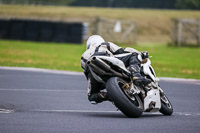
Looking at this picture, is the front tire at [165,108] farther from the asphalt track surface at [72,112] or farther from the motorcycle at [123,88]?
the motorcycle at [123,88]

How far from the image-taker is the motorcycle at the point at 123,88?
10.3 m

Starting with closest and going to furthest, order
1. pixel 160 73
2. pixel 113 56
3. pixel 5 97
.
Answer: pixel 113 56 < pixel 5 97 < pixel 160 73

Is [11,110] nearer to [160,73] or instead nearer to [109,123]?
[109,123]

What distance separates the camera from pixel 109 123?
32.7 feet

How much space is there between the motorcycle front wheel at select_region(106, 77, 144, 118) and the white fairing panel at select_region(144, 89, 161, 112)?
0.10 meters

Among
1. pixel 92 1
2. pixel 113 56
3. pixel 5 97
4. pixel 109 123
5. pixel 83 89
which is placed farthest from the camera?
pixel 92 1

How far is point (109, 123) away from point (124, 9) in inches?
3287

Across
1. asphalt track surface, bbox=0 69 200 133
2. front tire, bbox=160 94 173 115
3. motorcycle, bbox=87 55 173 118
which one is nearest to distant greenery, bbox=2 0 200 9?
asphalt track surface, bbox=0 69 200 133

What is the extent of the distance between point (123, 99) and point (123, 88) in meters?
0.33

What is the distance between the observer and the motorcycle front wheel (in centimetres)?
1020

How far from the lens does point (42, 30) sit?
4603cm

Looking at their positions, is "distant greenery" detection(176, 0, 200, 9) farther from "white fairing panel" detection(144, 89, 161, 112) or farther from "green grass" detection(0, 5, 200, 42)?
"white fairing panel" detection(144, 89, 161, 112)

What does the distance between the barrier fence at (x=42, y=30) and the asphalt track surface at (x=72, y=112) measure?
1040 inches

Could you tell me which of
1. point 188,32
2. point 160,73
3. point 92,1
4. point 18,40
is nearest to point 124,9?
point 92,1
